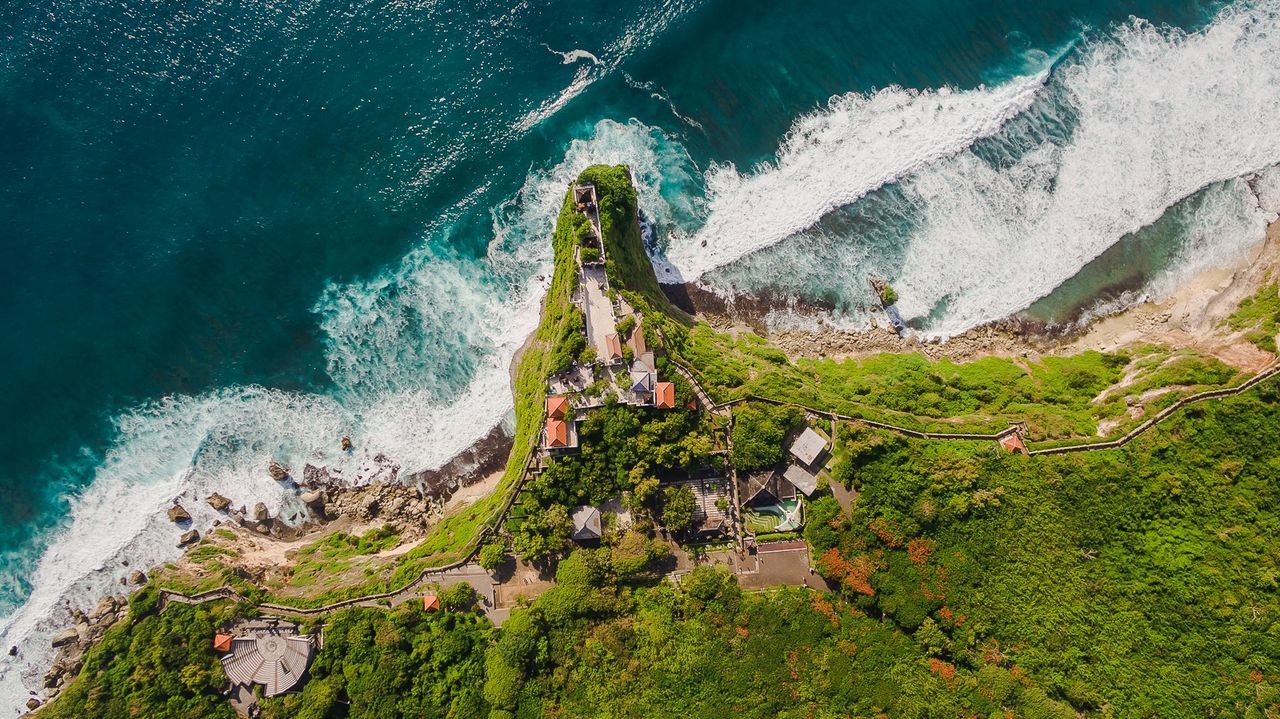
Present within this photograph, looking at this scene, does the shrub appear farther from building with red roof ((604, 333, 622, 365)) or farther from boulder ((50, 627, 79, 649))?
boulder ((50, 627, 79, 649))

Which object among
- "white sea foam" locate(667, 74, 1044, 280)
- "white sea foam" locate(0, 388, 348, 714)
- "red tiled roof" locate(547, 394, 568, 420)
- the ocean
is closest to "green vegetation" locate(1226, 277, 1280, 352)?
the ocean

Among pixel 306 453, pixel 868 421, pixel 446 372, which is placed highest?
pixel 446 372

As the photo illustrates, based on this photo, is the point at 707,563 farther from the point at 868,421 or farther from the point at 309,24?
the point at 309,24

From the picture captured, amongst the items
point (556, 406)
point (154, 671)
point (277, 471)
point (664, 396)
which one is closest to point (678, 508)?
point (664, 396)

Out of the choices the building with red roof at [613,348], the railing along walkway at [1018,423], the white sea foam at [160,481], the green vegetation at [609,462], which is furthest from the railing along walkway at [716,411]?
the white sea foam at [160,481]

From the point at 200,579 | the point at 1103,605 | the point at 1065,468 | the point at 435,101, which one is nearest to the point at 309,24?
the point at 435,101

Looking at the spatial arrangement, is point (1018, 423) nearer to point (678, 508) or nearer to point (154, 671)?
point (678, 508)
